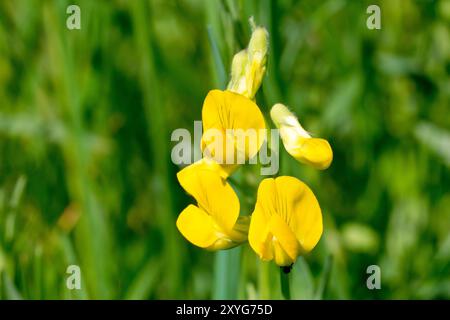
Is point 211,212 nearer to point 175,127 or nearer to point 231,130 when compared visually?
point 231,130

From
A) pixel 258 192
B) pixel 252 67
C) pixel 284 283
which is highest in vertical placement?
pixel 252 67

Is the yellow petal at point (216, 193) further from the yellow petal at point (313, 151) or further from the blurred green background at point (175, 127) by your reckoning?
the blurred green background at point (175, 127)

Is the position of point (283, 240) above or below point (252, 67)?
below

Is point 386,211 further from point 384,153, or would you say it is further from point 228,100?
point 228,100

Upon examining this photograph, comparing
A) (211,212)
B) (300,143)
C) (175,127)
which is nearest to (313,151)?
(300,143)

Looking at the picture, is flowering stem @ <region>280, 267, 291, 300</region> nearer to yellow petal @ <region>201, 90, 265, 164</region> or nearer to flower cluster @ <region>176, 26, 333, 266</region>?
flower cluster @ <region>176, 26, 333, 266</region>

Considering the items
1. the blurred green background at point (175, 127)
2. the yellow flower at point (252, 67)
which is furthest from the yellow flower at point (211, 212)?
the blurred green background at point (175, 127)
